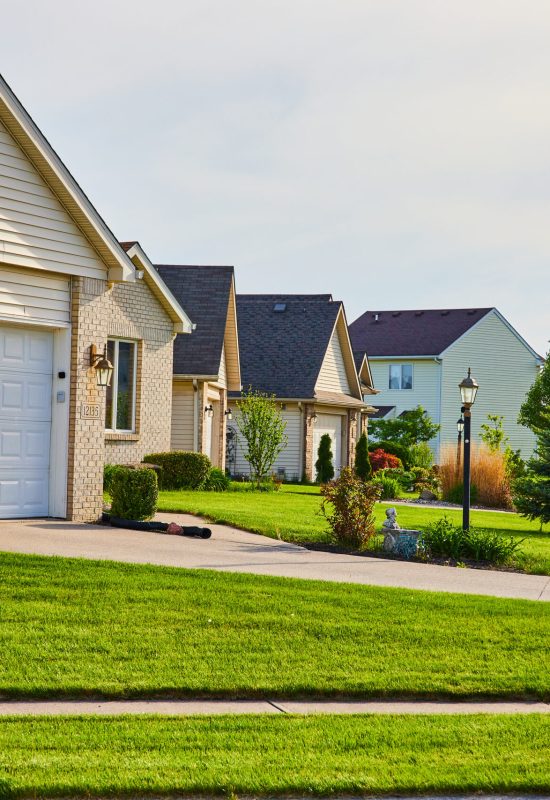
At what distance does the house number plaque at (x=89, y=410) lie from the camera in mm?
14977

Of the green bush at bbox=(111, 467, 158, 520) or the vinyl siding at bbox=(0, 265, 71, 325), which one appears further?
the green bush at bbox=(111, 467, 158, 520)

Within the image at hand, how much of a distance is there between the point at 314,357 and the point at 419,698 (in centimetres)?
2988

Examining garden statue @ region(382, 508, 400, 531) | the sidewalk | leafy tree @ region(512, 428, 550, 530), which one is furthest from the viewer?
leafy tree @ region(512, 428, 550, 530)

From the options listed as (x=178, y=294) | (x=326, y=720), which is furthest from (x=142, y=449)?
(x=326, y=720)

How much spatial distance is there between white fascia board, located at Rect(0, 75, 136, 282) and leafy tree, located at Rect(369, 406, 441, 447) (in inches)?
1296

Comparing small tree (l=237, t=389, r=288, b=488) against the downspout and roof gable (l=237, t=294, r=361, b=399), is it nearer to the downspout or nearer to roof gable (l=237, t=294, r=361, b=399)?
the downspout

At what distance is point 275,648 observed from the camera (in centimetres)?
866

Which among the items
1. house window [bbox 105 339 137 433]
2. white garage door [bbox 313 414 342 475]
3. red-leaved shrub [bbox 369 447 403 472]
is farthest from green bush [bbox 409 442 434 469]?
house window [bbox 105 339 137 433]

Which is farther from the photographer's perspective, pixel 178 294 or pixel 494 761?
pixel 178 294

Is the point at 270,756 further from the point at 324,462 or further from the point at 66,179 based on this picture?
the point at 324,462

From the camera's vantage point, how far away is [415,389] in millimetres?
52875

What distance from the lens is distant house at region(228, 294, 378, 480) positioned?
36594 mm

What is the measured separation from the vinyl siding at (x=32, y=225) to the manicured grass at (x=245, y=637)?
4641 mm

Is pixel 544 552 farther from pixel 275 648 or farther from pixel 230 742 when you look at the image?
pixel 230 742
